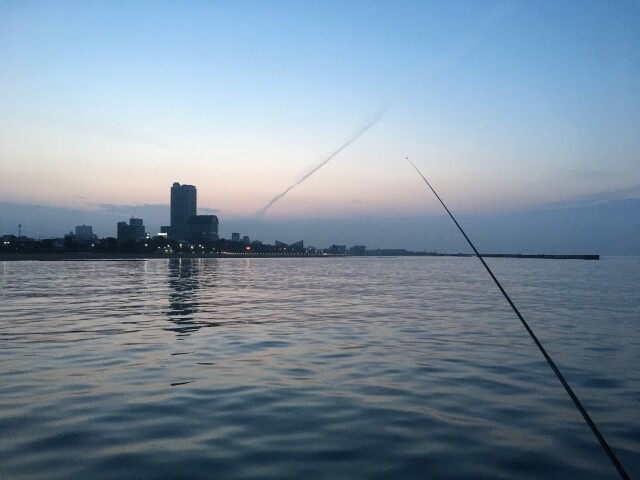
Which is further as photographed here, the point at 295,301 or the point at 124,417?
the point at 295,301

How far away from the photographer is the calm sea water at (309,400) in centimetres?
720

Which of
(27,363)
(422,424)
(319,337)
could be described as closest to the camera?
(422,424)

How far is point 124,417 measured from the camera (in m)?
9.08

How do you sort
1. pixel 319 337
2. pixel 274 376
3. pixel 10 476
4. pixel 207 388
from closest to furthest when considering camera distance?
pixel 10 476 → pixel 207 388 → pixel 274 376 → pixel 319 337

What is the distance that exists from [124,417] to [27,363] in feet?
19.3

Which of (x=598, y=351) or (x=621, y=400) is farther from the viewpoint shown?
(x=598, y=351)

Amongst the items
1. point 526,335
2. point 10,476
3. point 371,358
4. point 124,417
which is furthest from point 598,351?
point 10,476

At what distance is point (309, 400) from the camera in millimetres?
10344

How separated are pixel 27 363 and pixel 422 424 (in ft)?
33.2

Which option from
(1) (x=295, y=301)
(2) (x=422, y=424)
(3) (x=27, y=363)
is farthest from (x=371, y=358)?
(1) (x=295, y=301)

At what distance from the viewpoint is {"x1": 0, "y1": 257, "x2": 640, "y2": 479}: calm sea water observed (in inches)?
283

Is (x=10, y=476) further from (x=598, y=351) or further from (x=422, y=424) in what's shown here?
(x=598, y=351)

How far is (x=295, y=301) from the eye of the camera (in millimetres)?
32531

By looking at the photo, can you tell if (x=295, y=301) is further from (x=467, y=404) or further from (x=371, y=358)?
(x=467, y=404)
